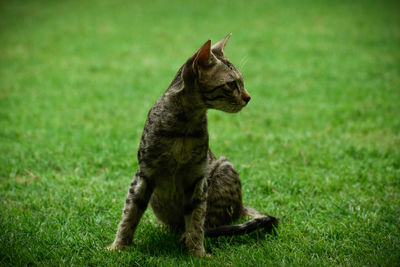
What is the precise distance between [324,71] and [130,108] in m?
4.70

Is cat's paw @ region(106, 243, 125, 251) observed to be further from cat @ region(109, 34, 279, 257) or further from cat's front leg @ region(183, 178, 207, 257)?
cat's front leg @ region(183, 178, 207, 257)

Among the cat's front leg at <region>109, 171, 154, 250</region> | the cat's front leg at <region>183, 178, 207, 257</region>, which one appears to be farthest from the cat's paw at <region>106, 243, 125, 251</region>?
the cat's front leg at <region>183, 178, 207, 257</region>

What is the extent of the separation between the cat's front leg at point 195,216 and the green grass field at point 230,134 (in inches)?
5.2

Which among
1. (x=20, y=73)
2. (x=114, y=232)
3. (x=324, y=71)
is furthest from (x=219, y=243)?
(x=20, y=73)

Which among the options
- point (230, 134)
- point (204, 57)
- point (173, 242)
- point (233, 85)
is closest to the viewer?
point (204, 57)

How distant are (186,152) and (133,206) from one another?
0.67 meters

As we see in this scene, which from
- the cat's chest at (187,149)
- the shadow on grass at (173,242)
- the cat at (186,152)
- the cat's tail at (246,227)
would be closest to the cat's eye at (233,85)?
the cat at (186,152)

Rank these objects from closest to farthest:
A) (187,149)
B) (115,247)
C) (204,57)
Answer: (204,57) < (187,149) < (115,247)

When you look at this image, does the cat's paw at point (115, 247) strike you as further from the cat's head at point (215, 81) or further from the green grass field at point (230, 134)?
the cat's head at point (215, 81)

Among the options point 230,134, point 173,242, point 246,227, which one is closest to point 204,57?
point 246,227

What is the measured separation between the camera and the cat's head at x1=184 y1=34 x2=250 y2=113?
318cm

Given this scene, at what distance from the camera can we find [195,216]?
11.7 ft

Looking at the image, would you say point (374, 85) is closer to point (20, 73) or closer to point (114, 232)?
point (114, 232)

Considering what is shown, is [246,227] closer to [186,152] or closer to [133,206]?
[186,152]
